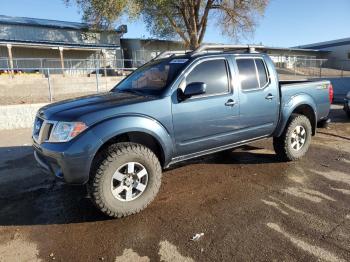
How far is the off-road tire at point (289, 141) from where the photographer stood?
5.59 metres

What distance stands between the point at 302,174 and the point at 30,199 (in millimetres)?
4083

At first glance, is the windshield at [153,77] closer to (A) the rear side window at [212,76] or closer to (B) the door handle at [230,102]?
(A) the rear side window at [212,76]

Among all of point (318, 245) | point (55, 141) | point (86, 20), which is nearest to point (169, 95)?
point (55, 141)

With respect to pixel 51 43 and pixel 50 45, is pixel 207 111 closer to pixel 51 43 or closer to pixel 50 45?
pixel 50 45

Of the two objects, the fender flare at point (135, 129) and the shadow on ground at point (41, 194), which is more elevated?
the fender flare at point (135, 129)

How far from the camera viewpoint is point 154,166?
4.02 meters

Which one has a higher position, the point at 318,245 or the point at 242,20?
the point at 242,20

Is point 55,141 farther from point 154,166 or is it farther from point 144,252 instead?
point 144,252

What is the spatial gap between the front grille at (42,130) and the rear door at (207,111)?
1491 millimetres

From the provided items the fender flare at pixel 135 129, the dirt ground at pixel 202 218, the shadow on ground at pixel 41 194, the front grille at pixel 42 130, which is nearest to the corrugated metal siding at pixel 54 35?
the shadow on ground at pixel 41 194

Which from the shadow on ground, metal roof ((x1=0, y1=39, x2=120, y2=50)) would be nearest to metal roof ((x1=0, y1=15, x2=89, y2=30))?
metal roof ((x1=0, y1=39, x2=120, y2=50))

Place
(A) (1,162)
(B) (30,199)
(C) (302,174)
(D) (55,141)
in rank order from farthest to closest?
1. (A) (1,162)
2. (C) (302,174)
3. (B) (30,199)
4. (D) (55,141)

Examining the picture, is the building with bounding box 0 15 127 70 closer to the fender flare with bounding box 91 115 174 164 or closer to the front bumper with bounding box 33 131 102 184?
the fender flare with bounding box 91 115 174 164

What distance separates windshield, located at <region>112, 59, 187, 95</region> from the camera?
439cm
